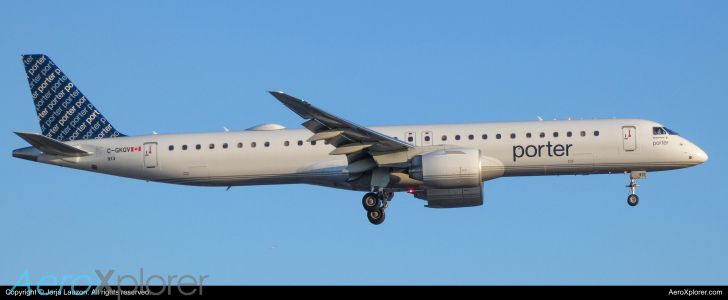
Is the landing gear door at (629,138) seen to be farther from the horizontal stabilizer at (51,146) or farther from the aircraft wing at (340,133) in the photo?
the horizontal stabilizer at (51,146)

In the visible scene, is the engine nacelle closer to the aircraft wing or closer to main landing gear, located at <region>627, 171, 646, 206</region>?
the aircraft wing

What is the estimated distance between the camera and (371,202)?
38.5 metres

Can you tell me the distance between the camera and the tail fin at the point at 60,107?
138 ft

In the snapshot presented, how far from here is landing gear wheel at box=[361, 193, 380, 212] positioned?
126ft

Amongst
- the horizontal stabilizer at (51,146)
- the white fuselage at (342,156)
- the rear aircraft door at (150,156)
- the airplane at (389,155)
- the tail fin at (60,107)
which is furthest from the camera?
the tail fin at (60,107)

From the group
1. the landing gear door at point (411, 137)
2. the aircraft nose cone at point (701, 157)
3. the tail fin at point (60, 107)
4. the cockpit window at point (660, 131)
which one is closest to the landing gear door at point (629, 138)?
the cockpit window at point (660, 131)

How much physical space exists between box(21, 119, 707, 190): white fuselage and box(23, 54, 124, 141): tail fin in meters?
1.21

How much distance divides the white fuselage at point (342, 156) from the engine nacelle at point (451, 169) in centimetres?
198

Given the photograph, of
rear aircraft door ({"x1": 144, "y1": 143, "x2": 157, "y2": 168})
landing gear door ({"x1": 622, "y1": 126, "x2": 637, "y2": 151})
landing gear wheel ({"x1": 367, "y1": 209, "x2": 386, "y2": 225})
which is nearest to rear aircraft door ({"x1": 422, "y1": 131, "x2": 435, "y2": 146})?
landing gear wheel ({"x1": 367, "y1": 209, "x2": 386, "y2": 225})

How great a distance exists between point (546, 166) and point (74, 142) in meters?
21.2

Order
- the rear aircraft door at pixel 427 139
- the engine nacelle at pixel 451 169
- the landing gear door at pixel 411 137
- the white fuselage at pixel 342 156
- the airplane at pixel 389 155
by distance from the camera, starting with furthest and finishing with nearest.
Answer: the landing gear door at pixel 411 137 < the rear aircraft door at pixel 427 139 < the white fuselage at pixel 342 156 < the airplane at pixel 389 155 < the engine nacelle at pixel 451 169

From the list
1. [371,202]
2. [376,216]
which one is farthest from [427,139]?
[376,216]

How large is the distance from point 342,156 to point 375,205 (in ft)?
8.33
